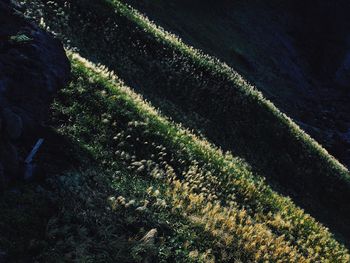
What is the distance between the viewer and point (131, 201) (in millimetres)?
10938

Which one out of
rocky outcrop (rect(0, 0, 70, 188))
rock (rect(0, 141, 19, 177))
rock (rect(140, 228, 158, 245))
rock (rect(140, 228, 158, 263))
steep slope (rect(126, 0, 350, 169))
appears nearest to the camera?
rock (rect(0, 141, 19, 177))

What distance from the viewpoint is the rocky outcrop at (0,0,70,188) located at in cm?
954

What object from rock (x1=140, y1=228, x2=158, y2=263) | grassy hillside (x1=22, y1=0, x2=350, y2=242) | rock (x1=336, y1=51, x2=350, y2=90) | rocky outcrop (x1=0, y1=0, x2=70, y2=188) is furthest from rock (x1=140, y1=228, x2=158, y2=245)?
rock (x1=336, y1=51, x2=350, y2=90)

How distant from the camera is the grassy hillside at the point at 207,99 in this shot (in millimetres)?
25688

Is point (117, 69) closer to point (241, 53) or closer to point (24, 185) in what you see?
point (24, 185)

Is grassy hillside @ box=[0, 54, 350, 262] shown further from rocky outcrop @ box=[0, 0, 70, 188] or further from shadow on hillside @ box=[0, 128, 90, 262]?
rocky outcrop @ box=[0, 0, 70, 188]

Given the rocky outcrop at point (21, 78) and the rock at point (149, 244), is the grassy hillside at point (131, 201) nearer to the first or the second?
the rock at point (149, 244)

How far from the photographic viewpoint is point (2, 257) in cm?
775

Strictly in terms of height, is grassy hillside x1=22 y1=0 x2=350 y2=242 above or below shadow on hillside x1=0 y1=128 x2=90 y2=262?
above

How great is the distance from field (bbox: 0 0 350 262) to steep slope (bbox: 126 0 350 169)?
17.2 meters

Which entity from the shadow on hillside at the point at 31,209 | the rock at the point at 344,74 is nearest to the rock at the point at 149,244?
the shadow on hillside at the point at 31,209

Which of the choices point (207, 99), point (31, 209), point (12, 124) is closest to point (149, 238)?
point (31, 209)

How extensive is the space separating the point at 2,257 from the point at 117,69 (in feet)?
60.7

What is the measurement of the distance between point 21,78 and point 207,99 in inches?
727
